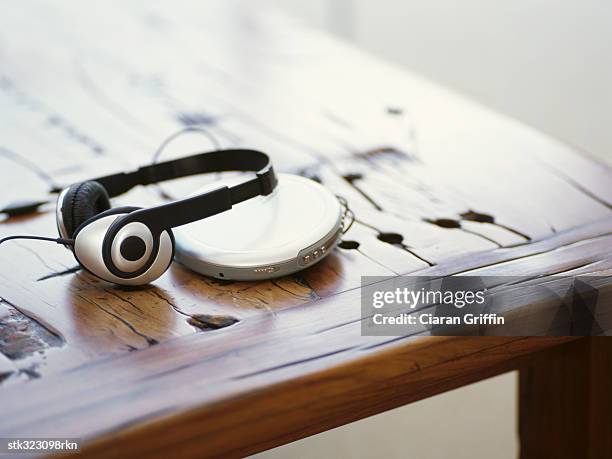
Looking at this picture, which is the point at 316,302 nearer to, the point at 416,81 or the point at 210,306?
the point at 210,306

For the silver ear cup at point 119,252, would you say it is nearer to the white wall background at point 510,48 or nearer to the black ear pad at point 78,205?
the black ear pad at point 78,205

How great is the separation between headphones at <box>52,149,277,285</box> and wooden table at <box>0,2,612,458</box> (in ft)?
0.09

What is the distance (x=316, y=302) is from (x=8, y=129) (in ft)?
2.12

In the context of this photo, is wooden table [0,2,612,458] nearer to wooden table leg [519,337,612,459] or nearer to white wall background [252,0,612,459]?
wooden table leg [519,337,612,459]

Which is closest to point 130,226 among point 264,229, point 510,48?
point 264,229

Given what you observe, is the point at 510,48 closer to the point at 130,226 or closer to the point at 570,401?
the point at 570,401

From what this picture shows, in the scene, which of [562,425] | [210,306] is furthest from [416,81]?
[210,306]

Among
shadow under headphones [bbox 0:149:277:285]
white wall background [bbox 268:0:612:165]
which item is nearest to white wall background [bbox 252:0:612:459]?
white wall background [bbox 268:0:612:165]

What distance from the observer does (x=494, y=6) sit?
3.02 metres

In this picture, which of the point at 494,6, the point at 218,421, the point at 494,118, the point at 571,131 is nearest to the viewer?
the point at 218,421

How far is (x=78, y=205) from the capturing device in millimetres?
830

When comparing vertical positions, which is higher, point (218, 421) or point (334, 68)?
point (334, 68)

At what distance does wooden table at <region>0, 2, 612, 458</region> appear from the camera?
67 cm

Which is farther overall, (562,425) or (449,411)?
(449,411)
